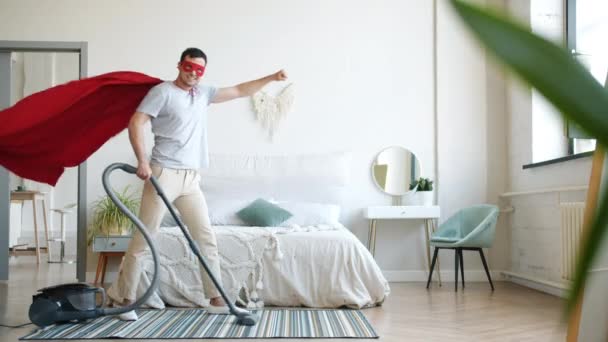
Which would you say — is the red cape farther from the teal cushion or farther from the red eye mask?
the teal cushion

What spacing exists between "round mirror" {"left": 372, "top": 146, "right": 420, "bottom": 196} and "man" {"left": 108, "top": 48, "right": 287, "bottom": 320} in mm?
2461

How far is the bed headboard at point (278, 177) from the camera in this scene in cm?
582

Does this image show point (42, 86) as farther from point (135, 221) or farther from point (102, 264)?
point (135, 221)

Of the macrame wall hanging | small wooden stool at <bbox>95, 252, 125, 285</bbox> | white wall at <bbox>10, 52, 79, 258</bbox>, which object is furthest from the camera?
white wall at <bbox>10, 52, 79, 258</bbox>

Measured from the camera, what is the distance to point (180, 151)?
3.76 metres

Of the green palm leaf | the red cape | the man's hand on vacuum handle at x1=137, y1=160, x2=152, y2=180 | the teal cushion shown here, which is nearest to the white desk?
the teal cushion

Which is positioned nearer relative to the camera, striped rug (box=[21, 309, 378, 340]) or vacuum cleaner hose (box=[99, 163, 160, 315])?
vacuum cleaner hose (box=[99, 163, 160, 315])

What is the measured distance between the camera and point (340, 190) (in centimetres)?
586

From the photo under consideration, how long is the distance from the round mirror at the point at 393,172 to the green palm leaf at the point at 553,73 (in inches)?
229

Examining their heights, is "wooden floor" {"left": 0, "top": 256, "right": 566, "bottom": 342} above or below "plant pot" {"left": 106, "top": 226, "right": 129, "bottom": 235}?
below

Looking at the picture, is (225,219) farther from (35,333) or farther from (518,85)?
(518,85)

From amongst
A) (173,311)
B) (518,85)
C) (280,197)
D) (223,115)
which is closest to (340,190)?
(280,197)

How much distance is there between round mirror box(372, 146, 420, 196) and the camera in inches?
237

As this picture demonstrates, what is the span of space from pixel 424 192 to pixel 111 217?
2827 mm
